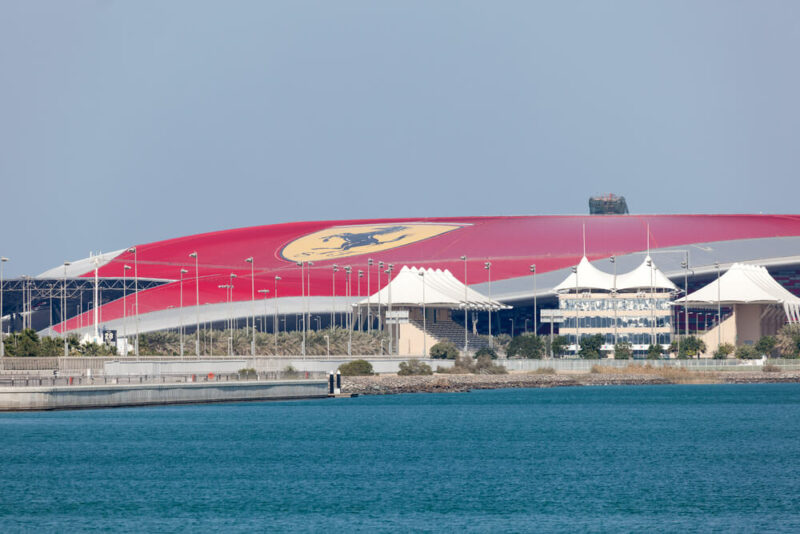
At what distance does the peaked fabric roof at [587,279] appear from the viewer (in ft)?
481

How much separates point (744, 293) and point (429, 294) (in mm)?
28740

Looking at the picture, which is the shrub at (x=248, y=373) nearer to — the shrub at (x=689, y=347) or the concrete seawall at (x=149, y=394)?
the concrete seawall at (x=149, y=394)

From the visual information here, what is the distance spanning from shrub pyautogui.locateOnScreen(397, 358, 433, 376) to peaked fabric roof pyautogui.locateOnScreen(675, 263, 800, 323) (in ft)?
101

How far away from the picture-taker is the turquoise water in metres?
51.1

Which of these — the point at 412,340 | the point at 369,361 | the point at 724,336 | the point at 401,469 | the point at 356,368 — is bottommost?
the point at 401,469

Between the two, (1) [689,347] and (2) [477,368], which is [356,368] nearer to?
(2) [477,368]

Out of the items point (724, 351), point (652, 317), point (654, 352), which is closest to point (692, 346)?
point (724, 351)

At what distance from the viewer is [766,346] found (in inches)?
A: 5374

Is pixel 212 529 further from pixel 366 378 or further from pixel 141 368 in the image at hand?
pixel 366 378

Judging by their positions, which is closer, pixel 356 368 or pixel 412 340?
pixel 356 368

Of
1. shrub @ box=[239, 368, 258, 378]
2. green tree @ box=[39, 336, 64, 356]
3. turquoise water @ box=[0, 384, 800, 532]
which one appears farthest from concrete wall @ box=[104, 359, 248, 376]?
→ green tree @ box=[39, 336, 64, 356]

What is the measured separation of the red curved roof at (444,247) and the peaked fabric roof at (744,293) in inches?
749

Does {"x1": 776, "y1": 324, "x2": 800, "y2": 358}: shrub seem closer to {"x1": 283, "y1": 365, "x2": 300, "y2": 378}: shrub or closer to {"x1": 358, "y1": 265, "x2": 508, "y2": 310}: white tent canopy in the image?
{"x1": 358, "y1": 265, "x2": 508, "y2": 310}: white tent canopy

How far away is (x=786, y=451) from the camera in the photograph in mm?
70375
